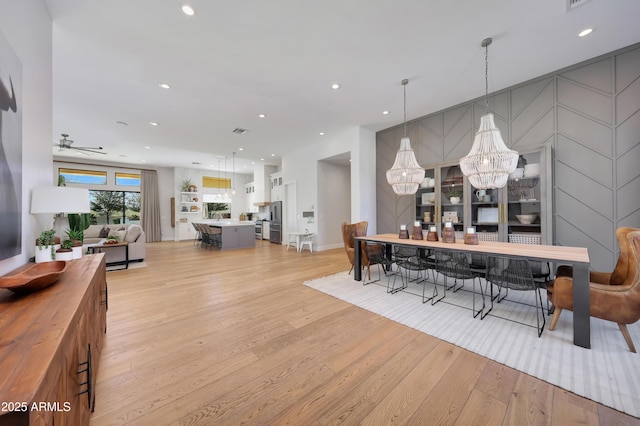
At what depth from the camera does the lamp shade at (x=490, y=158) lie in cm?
283

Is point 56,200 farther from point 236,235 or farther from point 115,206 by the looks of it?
point 115,206

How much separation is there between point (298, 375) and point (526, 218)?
4.29 m

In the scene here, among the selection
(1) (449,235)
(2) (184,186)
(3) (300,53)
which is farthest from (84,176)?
(1) (449,235)

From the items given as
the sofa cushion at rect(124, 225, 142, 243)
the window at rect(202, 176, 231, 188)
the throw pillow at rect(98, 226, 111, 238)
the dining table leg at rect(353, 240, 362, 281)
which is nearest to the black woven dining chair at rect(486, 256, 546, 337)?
the dining table leg at rect(353, 240, 362, 281)

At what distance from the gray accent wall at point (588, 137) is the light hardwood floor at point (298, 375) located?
3.18m

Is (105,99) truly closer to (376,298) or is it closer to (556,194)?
(376,298)

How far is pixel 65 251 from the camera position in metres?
2.11

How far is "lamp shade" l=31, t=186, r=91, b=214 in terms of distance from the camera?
1.86 m

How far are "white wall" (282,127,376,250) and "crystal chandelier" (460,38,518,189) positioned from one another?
2.98 metres

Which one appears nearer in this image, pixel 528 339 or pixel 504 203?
pixel 528 339

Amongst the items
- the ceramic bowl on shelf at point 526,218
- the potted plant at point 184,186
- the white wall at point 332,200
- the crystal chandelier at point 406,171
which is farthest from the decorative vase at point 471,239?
the potted plant at point 184,186

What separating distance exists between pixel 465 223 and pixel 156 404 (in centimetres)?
495

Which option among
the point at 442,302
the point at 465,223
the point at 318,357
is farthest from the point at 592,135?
the point at 318,357

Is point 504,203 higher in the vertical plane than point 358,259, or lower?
higher
